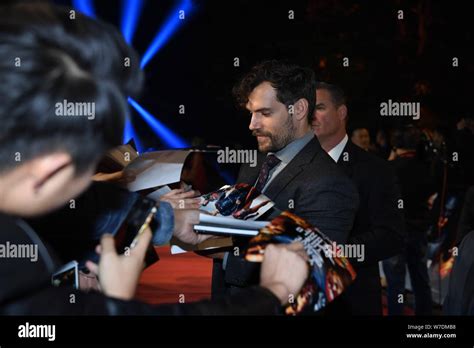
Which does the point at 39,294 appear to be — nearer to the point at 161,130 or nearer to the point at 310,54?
the point at 161,130

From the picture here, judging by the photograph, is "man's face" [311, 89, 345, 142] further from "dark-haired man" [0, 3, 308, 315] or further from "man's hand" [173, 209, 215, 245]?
"dark-haired man" [0, 3, 308, 315]

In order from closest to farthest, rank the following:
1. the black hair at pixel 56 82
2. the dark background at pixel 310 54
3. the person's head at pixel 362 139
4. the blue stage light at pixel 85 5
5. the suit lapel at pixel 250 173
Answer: the black hair at pixel 56 82, the suit lapel at pixel 250 173, the blue stage light at pixel 85 5, the person's head at pixel 362 139, the dark background at pixel 310 54

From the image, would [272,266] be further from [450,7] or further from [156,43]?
[450,7]

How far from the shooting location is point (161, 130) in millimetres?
6781

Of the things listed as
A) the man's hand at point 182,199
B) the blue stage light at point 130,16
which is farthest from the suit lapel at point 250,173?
the blue stage light at point 130,16

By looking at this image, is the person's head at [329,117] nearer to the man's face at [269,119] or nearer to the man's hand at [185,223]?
the man's face at [269,119]

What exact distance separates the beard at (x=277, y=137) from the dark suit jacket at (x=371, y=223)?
67 cm

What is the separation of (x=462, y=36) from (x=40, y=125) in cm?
872

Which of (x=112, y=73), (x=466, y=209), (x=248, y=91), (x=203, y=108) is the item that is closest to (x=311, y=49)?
(x=203, y=108)

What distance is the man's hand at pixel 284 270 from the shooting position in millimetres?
1072

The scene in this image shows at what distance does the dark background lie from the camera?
6.63 meters

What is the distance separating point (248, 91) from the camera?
217cm

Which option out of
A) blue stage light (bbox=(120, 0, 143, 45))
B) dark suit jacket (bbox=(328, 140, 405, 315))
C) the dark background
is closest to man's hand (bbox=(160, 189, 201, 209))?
dark suit jacket (bbox=(328, 140, 405, 315))

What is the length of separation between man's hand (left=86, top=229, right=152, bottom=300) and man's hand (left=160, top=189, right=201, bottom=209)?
255mm
